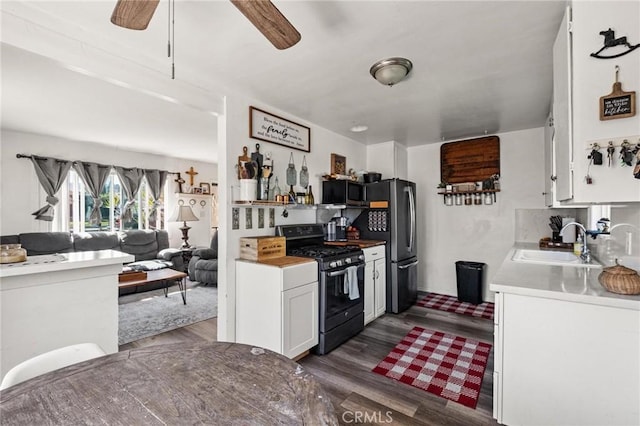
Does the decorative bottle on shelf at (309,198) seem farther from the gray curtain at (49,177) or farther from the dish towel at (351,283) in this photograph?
the gray curtain at (49,177)

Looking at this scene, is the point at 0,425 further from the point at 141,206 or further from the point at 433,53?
the point at 141,206

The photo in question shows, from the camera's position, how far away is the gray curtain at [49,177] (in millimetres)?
4496

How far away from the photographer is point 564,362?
153 cm

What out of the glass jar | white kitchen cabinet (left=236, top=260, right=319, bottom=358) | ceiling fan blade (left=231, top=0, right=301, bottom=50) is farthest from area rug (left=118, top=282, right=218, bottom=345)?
the glass jar

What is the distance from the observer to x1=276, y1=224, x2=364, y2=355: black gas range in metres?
2.70

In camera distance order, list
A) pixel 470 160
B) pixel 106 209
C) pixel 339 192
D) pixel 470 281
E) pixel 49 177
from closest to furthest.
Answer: pixel 339 192 → pixel 470 281 → pixel 470 160 → pixel 49 177 → pixel 106 209

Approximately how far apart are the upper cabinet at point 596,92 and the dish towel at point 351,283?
1873mm

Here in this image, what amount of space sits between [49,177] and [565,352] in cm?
634

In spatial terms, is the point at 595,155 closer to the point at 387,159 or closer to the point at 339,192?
the point at 339,192

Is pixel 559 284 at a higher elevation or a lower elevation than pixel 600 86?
lower

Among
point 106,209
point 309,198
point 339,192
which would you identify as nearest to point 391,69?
point 309,198

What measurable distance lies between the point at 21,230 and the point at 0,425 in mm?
5139

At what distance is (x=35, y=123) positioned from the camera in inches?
153

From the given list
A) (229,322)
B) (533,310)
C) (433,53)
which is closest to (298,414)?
(533,310)
